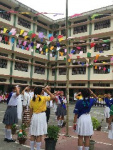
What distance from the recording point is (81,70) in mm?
33438

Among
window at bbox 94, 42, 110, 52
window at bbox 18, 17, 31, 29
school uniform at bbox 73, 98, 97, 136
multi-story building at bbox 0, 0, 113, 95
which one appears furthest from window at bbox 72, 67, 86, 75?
school uniform at bbox 73, 98, 97, 136

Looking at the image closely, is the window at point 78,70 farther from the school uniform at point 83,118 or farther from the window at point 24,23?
the school uniform at point 83,118

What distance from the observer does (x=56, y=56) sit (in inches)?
1312

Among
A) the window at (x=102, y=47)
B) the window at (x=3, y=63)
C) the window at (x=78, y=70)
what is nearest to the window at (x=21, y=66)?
the window at (x=3, y=63)

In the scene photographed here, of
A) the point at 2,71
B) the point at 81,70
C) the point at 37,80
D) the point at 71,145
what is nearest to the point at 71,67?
the point at 81,70

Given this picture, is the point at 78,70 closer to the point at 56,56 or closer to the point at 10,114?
the point at 56,56

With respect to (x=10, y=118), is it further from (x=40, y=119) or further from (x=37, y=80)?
(x=37, y=80)

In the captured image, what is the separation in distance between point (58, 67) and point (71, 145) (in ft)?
95.3

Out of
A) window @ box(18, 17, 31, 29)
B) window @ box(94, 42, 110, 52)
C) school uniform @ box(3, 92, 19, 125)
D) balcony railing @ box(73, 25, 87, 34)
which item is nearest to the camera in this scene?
school uniform @ box(3, 92, 19, 125)

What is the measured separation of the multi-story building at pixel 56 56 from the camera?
96.5 feet

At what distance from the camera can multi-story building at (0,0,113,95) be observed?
29.4 metres

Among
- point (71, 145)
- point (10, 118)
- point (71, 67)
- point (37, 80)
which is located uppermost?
point (71, 67)

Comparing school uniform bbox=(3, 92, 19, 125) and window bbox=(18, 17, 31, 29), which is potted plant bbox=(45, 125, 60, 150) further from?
window bbox=(18, 17, 31, 29)

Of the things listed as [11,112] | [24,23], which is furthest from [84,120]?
[24,23]
